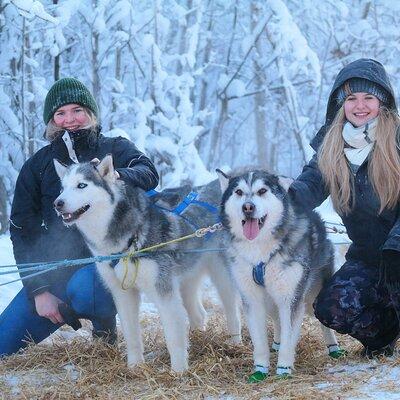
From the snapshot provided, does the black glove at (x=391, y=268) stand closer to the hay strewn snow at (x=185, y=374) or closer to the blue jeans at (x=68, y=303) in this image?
the hay strewn snow at (x=185, y=374)

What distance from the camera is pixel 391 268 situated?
8.79 feet

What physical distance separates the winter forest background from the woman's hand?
95.7 inches

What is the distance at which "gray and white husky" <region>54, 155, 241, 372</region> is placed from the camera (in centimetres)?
283

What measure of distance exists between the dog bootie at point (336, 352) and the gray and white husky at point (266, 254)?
43 centimetres

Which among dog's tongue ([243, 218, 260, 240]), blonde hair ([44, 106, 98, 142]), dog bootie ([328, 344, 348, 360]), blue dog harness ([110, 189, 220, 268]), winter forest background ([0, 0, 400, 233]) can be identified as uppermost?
winter forest background ([0, 0, 400, 233])

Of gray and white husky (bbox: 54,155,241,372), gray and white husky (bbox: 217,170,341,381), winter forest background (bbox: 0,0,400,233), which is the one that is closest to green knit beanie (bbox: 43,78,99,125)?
gray and white husky (bbox: 54,155,241,372)

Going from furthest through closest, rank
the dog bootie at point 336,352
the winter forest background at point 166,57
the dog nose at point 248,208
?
the winter forest background at point 166,57 → the dog bootie at point 336,352 → the dog nose at point 248,208

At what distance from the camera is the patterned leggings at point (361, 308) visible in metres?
2.90

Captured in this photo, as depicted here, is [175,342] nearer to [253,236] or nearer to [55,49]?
[253,236]

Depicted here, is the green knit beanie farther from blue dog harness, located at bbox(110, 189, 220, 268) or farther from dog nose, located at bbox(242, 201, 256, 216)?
dog nose, located at bbox(242, 201, 256, 216)

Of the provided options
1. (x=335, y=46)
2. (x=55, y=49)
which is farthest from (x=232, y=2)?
(x=55, y=49)

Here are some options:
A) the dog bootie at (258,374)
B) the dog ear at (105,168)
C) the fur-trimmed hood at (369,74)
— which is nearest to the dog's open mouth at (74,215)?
the dog ear at (105,168)

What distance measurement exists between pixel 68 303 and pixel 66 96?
1040mm

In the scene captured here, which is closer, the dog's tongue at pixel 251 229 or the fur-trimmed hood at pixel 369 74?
the dog's tongue at pixel 251 229
